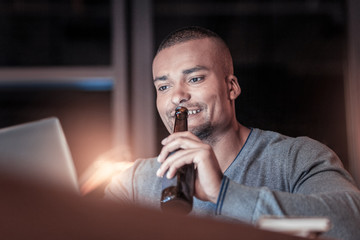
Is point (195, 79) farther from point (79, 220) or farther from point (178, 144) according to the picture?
point (79, 220)

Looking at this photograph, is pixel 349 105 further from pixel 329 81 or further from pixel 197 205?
pixel 197 205

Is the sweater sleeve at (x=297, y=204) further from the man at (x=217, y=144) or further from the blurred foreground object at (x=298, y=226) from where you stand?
the blurred foreground object at (x=298, y=226)

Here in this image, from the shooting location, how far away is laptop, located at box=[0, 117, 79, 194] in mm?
642

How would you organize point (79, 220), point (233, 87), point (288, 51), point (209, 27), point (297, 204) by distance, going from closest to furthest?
point (79, 220), point (297, 204), point (233, 87), point (209, 27), point (288, 51)

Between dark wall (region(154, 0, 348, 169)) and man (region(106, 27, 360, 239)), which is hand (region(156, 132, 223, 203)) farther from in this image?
dark wall (region(154, 0, 348, 169))

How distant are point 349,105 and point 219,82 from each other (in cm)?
79

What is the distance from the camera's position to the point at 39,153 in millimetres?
693

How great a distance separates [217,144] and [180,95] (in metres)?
0.15

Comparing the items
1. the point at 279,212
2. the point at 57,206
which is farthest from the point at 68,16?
the point at 57,206

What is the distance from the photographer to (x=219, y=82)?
0.94 meters

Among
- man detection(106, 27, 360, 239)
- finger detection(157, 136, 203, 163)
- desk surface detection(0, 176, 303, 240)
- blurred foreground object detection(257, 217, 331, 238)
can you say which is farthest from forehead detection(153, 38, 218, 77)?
desk surface detection(0, 176, 303, 240)

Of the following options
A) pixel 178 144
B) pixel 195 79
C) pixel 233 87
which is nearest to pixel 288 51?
pixel 233 87

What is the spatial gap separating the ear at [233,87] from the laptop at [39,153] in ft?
1.40

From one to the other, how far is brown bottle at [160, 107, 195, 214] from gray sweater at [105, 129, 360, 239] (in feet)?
0.18
